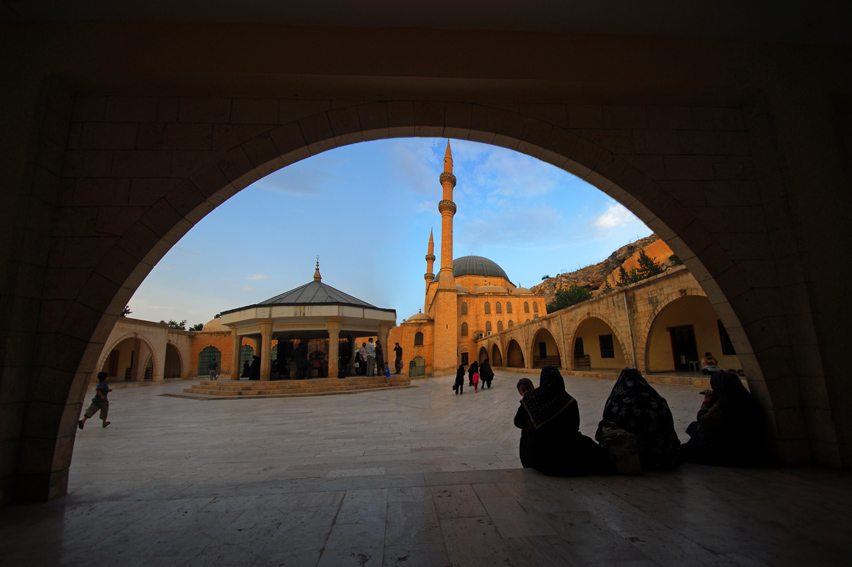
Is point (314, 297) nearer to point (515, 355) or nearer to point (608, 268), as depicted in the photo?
point (515, 355)

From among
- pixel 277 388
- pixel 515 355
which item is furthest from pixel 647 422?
pixel 515 355

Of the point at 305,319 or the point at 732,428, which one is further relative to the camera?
the point at 305,319

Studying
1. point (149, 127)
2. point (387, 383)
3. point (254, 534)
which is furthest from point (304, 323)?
point (254, 534)

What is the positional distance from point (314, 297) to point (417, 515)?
1192 centimetres

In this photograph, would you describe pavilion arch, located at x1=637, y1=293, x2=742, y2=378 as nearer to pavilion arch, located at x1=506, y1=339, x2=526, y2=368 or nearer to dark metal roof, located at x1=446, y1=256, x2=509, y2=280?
pavilion arch, located at x1=506, y1=339, x2=526, y2=368

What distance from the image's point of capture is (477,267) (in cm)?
4503

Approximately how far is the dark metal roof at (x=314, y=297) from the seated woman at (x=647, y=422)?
10430mm

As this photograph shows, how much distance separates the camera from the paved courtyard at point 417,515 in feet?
5.98

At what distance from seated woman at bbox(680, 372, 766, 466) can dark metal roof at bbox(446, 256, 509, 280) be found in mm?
A: 40826

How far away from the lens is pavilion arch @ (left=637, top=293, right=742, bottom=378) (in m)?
11.6

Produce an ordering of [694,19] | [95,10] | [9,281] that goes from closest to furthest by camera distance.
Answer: [9,281], [95,10], [694,19]

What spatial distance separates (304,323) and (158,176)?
35.1 feet

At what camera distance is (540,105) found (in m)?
3.35

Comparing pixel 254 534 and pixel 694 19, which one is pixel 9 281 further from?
pixel 694 19
